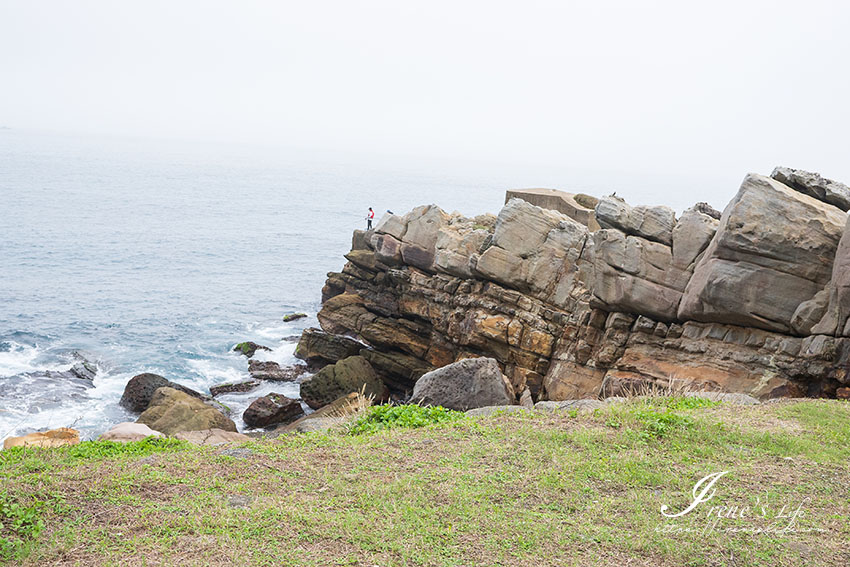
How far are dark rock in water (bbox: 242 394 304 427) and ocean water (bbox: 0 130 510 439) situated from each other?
183 centimetres

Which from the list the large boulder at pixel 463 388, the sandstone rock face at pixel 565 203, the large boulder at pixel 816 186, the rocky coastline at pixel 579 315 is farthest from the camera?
the sandstone rock face at pixel 565 203

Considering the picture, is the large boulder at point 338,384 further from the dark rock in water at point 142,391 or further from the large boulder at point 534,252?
the large boulder at point 534,252

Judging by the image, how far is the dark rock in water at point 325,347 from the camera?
3030 cm

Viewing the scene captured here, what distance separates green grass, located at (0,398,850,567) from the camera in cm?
684

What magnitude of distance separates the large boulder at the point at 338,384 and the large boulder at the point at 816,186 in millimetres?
15288

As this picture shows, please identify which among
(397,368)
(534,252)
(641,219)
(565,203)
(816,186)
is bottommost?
(397,368)

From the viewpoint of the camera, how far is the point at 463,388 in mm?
15055

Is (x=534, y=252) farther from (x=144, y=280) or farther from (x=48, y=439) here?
(x=144, y=280)

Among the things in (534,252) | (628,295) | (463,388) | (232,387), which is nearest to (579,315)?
(628,295)

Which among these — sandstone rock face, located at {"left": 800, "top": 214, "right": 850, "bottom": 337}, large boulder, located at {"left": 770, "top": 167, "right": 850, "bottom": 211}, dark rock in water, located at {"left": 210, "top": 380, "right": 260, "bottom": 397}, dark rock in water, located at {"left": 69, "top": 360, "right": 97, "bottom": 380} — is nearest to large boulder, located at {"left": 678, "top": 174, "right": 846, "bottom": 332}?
sandstone rock face, located at {"left": 800, "top": 214, "right": 850, "bottom": 337}

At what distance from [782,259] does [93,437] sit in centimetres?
2087

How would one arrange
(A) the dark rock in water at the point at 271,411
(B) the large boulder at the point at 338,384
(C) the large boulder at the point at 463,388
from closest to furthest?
(C) the large boulder at the point at 463,388 < (A) the dark rock in water at the point at 271,411 < (B) the large boulder at the point at 338,384

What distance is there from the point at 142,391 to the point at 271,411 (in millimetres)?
5266

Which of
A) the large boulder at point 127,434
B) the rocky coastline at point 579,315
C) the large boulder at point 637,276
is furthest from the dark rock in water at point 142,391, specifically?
the large boulder at point 637,276
